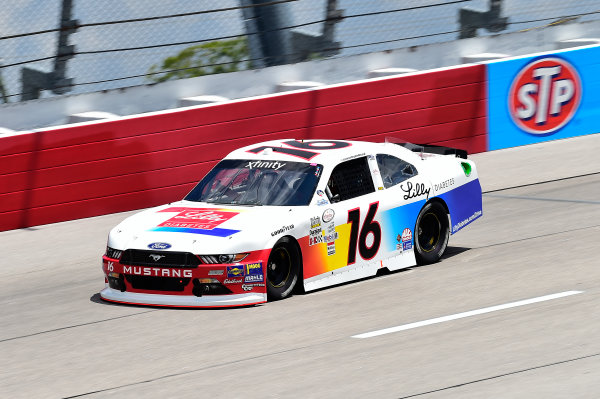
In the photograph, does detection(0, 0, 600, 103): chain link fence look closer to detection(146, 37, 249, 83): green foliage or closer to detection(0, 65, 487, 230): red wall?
detection(146, 37, 249, 83): green foliage

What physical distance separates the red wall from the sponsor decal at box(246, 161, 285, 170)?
4208mm

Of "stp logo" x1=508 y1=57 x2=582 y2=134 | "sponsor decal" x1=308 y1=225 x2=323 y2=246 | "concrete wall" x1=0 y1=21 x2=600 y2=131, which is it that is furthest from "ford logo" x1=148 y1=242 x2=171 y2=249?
"stp logo" x1=508 y1=57 x2=582 y2=134

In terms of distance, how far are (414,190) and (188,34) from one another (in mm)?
6619

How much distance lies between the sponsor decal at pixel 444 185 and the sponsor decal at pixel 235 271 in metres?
2.78

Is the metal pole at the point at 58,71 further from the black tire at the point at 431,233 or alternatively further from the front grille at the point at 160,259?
the front grille at the point at 160,259

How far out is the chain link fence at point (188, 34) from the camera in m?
15.3

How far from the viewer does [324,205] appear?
9.82 meters

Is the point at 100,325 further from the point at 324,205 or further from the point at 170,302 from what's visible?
the point at 324,205

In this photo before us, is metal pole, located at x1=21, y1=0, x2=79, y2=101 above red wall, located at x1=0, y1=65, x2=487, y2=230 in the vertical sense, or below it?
above

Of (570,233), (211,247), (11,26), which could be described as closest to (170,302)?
(211,247)

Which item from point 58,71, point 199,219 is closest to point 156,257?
point 199,219

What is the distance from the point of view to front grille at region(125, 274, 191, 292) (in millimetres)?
9055

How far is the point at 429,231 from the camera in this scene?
1109 centimetres

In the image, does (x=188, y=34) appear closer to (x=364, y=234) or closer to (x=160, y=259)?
(x=364, y=234)
